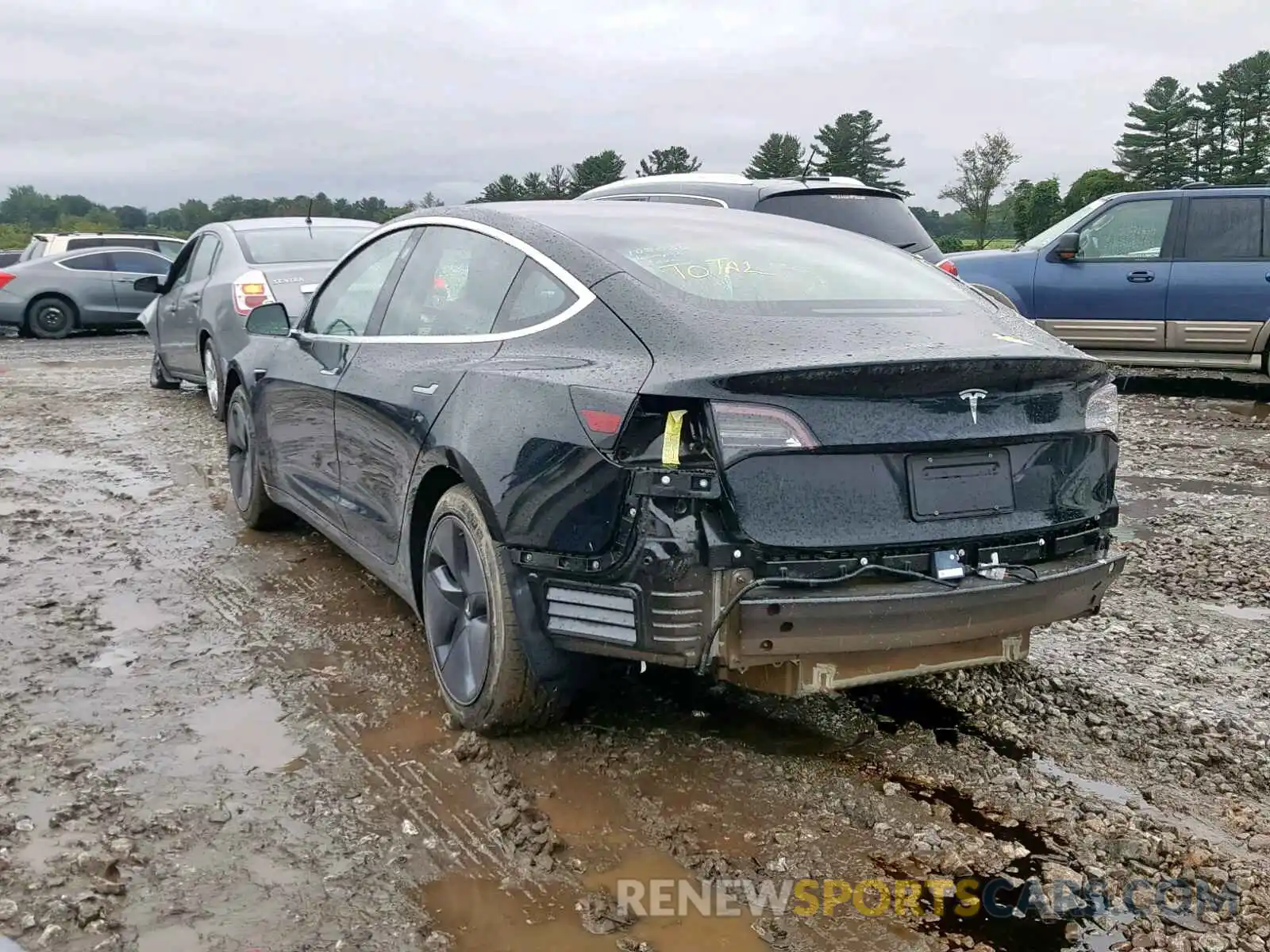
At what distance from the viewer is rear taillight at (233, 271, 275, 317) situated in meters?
8.34

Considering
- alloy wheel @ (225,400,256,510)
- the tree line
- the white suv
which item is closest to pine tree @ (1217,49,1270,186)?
the tree line

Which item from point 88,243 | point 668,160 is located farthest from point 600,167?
point 88,243

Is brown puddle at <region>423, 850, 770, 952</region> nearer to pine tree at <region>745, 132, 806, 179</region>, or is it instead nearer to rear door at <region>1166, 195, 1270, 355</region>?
rear door at <region>1166, 195, 1270, 355</region>

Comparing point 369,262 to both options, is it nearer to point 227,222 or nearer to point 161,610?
point 161,610

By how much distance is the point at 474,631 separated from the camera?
3.45m

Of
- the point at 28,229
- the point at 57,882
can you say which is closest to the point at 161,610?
the point at 57,882

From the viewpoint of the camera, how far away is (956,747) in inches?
135

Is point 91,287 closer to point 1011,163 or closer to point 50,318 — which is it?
point 50,318

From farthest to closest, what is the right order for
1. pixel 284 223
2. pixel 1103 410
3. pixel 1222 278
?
pixel 1222 278
pixel 284 223
pixel 1103 410

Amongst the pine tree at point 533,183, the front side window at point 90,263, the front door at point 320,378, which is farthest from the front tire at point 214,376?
the pine tree at point 533,183

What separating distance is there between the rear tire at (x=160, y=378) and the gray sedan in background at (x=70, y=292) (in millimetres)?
7743

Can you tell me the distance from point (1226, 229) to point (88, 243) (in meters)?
16.6

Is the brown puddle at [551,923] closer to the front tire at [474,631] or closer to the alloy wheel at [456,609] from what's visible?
the front tire at [474,631]

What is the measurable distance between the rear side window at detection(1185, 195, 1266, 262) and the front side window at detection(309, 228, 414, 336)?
7.92 meters
